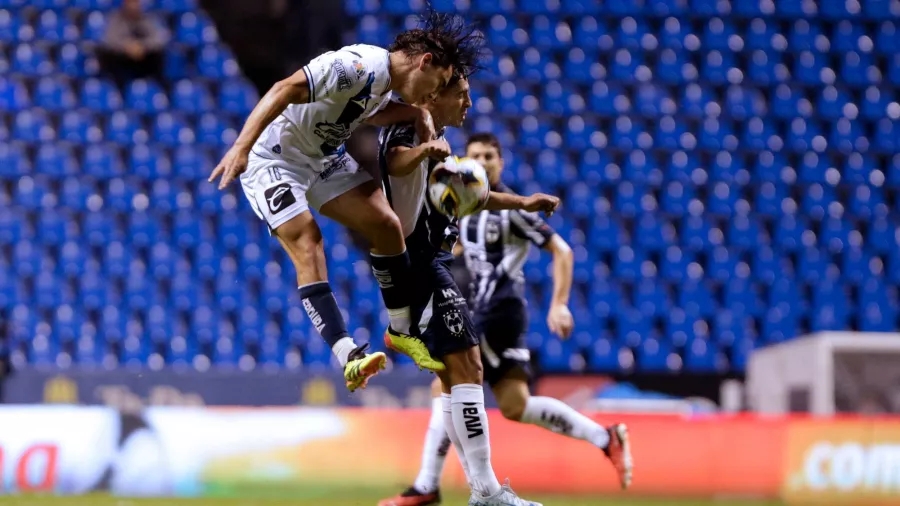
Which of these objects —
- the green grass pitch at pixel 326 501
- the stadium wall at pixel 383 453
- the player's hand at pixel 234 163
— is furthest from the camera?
the stadium wall at pixel 383 453

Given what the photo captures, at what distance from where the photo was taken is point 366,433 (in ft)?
23.8

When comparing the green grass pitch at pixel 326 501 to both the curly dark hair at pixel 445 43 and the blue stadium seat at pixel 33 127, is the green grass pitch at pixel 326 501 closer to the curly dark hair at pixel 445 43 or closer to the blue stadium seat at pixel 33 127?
the curly dark hair at pixel 445 43

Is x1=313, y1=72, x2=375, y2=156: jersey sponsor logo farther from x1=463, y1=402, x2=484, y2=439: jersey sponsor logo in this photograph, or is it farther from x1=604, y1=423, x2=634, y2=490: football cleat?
x1=604, y1=423, x2=634, y2=490: football cleat

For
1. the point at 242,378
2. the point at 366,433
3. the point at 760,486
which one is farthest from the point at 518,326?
the point at 242,378

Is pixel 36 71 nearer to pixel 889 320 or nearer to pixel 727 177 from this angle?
pixel 727 177

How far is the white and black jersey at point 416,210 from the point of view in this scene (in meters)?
4.33

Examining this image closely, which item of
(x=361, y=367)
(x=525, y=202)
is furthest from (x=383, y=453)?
(x=361, y=367)

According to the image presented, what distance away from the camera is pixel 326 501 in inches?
244

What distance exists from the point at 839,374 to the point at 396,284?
543 centimetres

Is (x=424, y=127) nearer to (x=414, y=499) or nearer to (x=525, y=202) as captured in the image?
(x=525, y=202)

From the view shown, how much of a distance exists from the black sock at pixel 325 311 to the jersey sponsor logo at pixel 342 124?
1.76 ft

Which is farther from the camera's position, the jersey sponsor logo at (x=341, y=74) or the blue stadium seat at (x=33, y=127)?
the blue stadium seat at (x=33, y=127)

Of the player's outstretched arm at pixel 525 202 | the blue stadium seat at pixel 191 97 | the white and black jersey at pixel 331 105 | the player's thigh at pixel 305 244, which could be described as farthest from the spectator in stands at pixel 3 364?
the player's outstretched arm at pixel 525 202

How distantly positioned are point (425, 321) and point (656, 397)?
19.3ft
